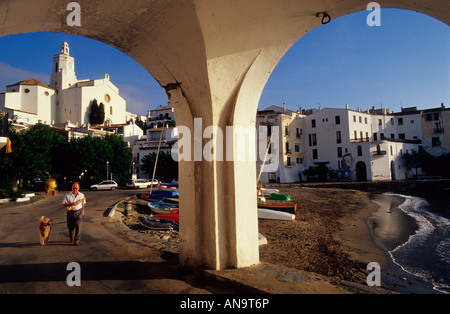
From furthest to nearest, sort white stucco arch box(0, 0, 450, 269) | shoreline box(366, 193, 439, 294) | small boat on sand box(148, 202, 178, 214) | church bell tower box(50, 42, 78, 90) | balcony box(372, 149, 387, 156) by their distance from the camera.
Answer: church bell tower box(50, 42, 78, 90) < balcony box(372, 149, 387, 156) < small boat on sand box(148, 202, 178, 214) < shoreline box(366, 193, 439, 294) < white stucco arch box(0, 0, 450, 269)

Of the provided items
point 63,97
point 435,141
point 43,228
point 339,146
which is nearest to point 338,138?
point 339,146

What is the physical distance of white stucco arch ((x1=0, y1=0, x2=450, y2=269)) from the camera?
10.9 feet

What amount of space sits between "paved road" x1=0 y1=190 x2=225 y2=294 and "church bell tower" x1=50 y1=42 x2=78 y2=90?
64.9 m

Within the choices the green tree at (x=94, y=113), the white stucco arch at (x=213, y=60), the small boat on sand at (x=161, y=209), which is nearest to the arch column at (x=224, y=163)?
the white stucco arch at (x=213, y=60)

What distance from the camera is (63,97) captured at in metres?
60.2

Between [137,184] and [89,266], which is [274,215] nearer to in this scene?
[89,266]

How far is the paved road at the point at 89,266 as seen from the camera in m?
3.70

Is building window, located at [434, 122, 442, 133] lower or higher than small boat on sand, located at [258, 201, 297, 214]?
higher

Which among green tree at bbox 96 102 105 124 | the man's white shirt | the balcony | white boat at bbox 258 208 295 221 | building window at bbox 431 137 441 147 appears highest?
green tree at bbox 96 102 105 124

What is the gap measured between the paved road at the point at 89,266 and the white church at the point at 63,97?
53.1 meters

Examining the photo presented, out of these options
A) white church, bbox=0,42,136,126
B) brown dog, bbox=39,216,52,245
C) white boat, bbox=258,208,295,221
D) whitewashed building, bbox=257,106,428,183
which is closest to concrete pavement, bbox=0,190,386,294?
brown dog, bbox=39,216,52,245

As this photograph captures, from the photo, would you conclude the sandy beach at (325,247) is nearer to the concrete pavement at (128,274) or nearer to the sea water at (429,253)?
the sea water at (429,253)

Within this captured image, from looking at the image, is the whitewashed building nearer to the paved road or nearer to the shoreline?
the shoreline
